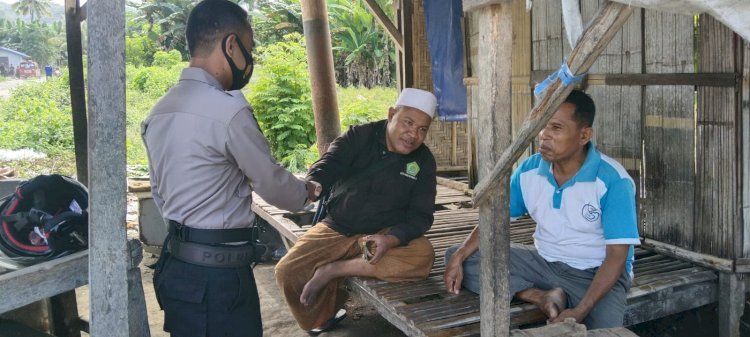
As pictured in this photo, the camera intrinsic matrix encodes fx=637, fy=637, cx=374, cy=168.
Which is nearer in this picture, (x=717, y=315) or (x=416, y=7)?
(x=717, y=315)

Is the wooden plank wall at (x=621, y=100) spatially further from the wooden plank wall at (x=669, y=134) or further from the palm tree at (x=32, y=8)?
the palm tree at (x=32, y=8)

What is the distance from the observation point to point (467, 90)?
595 cm

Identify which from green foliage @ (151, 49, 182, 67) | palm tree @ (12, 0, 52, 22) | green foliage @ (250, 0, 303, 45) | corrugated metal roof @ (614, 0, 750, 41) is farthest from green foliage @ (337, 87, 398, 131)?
palm tree @ (12, 0, 52, 22)

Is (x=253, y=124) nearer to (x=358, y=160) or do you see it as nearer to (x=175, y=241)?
(x=175, y=241)

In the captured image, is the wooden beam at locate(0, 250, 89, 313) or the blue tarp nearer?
the wooden beam at locate(0, 250, 89, 313)

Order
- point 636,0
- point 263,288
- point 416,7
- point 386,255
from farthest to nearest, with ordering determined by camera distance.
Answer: point 416,7
point 263,288
point 386,255
point 636,0

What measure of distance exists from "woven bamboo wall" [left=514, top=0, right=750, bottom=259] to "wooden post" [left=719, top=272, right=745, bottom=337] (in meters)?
0.15

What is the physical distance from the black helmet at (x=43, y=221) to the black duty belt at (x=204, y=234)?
64 cm

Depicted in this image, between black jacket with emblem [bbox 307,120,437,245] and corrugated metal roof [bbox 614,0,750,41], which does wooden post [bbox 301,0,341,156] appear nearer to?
black jacket with emblem [bbox 307,120,437,245]

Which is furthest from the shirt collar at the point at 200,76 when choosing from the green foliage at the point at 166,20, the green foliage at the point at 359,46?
the green foliage at the point at 166,20

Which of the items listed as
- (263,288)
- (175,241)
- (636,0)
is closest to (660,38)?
(636,0)

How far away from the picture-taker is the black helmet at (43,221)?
2.87m

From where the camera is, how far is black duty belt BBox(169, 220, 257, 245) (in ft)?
8.38

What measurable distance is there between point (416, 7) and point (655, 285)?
4.69 meters
